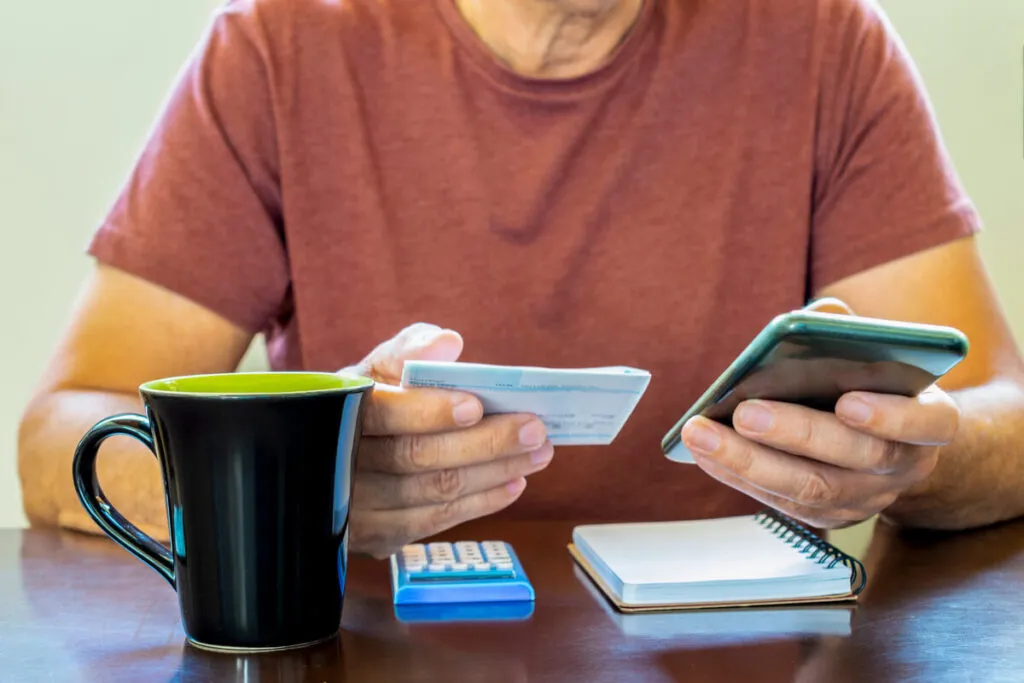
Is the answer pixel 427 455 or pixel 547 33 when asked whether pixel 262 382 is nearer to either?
pixel 427 455

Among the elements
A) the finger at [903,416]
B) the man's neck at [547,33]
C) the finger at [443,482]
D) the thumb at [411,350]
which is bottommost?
the finger at [443,482]

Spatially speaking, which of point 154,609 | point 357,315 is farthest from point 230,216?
point 154,609

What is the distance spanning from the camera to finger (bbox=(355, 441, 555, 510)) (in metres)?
0.68

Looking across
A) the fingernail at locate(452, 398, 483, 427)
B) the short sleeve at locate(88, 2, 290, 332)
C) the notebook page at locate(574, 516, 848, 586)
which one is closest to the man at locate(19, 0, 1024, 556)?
the short sleeve at locate(88, 2, 290, 332)

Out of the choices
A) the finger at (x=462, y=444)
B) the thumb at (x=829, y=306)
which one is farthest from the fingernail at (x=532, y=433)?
the thumb at (x=829, y=306)

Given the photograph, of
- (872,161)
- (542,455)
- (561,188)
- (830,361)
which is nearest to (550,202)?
(561,188)

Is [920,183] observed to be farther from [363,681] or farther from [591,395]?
[363,681]

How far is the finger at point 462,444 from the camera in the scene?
0.64 metres

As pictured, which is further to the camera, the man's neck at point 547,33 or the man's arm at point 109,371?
the man's neck at point 547,33

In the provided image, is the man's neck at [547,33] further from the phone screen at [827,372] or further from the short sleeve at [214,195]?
the phone screen at [827,372]

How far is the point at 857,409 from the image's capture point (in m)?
0.61

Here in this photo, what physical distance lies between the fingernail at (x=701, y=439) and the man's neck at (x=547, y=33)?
22.4 inches

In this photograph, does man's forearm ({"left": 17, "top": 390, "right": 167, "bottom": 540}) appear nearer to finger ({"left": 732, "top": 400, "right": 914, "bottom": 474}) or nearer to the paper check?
the paper check

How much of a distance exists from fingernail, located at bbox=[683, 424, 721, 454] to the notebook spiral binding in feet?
0.34
